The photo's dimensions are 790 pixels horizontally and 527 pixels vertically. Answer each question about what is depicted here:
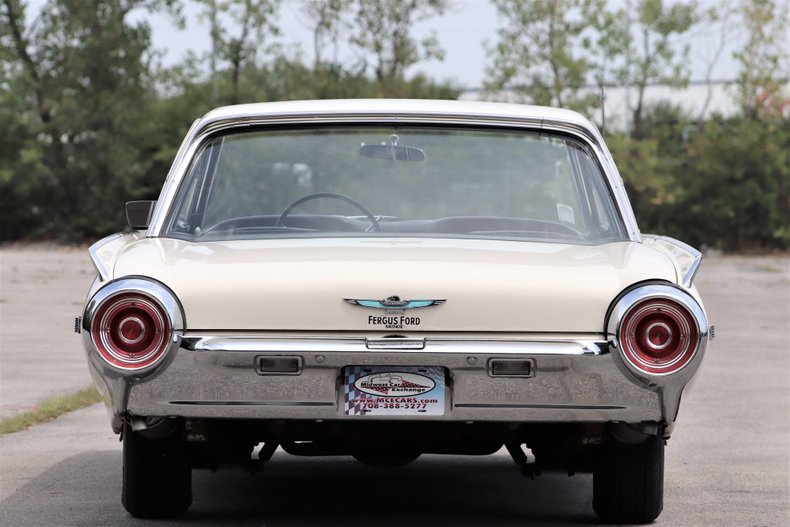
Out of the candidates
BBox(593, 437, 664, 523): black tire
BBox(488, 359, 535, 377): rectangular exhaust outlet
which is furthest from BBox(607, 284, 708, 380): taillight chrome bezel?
BBox(593, 437, 664, 523): black tire

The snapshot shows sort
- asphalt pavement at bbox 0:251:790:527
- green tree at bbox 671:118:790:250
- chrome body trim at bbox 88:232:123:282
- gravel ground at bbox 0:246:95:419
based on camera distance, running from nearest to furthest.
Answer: chrome body trim at bbox 88:232:123:282 → asphalt pavement at bbox 0:251:790:527 → gravel ground at bbox 0:246:95:419 → green tree at bbox 671:118:790:250

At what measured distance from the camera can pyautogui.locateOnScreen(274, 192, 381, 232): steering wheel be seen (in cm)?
559

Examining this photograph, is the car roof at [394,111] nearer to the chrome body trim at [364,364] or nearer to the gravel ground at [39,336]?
the chrome body trim at [364,364]

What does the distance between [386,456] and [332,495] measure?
2.29 ft

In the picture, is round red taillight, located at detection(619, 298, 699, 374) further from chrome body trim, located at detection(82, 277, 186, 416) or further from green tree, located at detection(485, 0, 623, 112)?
green tree, located at detection(485, 0, 623, 112)

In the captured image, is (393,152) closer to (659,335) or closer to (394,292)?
(394,292)

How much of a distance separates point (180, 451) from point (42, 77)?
42.6 m

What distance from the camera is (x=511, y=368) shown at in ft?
14.9

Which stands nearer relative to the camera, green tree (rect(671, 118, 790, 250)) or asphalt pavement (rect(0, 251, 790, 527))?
asphalt pavement (rect(0, 251, 790, 527))

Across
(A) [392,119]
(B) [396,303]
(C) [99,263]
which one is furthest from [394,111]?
(C) [99,263]

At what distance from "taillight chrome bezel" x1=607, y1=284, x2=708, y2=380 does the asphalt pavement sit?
124 centimetres

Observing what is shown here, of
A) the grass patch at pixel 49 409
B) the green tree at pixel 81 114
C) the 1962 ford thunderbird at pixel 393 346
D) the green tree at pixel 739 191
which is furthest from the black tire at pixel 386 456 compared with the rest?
the green tree at pixel 81 114

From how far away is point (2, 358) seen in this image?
11695 mm

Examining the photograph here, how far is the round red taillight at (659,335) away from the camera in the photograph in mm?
4512
